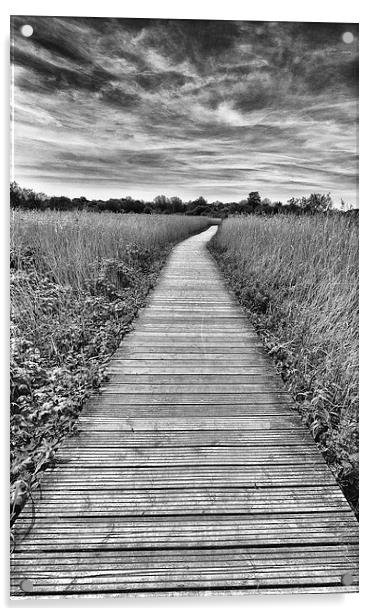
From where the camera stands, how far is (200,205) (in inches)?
107

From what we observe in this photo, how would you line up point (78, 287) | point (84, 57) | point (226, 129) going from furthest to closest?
point (78, 287), point (226, 129), point (84, 57)

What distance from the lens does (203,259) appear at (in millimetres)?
5664

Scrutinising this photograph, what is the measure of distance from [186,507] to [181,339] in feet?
5.40

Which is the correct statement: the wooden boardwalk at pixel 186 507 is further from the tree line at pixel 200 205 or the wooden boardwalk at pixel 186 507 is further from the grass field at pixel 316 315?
the tree line at pixel 200 205

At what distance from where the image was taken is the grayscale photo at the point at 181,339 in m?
1.73

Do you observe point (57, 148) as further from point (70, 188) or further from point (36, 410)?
point (36, 410)

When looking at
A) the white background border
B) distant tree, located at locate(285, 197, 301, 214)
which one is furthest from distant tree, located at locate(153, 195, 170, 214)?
the white background border

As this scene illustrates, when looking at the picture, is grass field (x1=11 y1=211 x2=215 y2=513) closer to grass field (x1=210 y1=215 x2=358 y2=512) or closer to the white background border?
the white background border

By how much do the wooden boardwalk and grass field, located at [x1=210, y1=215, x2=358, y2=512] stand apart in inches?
6.5

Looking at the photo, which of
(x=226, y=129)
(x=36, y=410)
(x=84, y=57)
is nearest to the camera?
(x=36, y=410)

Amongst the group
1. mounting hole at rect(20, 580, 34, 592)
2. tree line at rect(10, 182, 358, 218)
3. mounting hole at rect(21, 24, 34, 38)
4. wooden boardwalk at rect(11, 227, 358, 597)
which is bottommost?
mounting hole at rect(20, 580, 34, 592)

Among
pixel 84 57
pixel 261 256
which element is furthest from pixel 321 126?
pixel 261 256

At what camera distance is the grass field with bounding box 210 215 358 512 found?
226cm

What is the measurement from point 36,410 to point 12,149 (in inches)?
58.9
